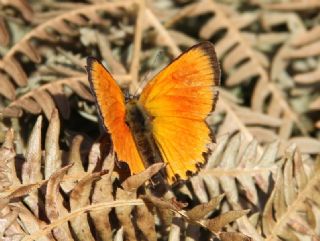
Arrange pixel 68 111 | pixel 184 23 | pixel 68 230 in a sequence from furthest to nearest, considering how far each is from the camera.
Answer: pixel 184 23, pixel 68 111, pixel 68 230

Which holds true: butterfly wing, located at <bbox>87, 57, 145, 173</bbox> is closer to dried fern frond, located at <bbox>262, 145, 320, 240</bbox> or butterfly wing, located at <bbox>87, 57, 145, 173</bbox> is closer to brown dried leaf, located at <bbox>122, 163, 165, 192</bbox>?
brown dried leaf, located at <bbox>122, 163, 165, 192</bbox>

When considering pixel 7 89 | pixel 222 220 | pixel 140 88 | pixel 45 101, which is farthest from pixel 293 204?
pixel 7 89

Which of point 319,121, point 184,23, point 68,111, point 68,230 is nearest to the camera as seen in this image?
point 68,230

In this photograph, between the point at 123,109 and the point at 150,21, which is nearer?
the point at 123,109

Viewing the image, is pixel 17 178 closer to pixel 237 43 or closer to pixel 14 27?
pixel 14 27

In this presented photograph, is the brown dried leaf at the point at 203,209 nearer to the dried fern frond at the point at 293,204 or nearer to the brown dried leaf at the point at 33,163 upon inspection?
the dried fern frond at the point at 293,204

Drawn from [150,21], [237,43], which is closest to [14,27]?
[150,21]

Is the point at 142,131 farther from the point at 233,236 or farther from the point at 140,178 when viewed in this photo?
the point at 233,236
